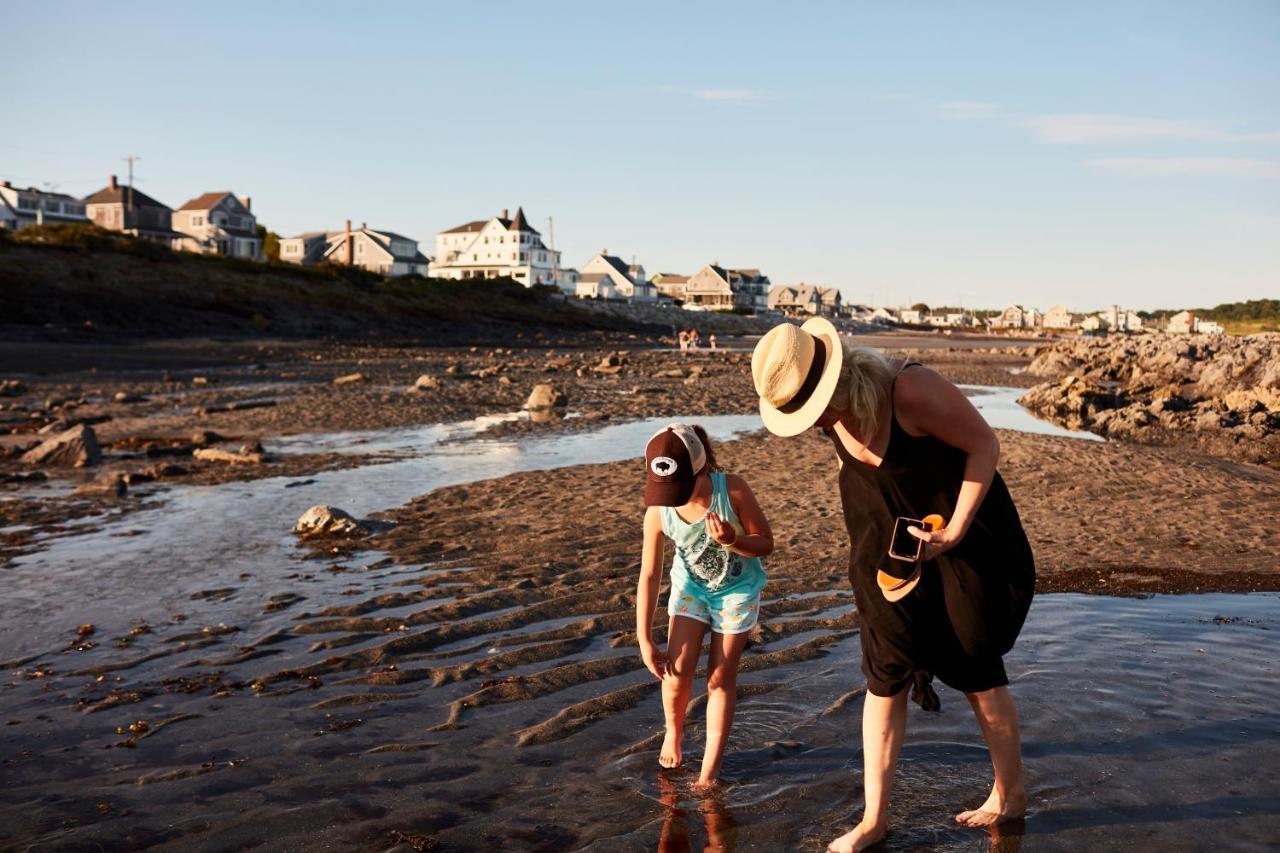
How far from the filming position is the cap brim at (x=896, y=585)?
361cm

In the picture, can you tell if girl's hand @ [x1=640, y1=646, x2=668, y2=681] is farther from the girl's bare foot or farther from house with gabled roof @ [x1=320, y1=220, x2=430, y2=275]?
house with gabled roof @ [x1=320, y1=220, x2=430, y2=275]

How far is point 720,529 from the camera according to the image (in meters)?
4.06

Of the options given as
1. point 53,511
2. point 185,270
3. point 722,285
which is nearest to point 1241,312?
point 722,285

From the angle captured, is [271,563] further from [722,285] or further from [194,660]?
[722,285]

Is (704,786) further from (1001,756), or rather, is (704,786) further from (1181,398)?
(1181,398)

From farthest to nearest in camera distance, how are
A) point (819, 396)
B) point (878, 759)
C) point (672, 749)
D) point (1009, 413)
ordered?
1. point (1009, 413)
2. point (672, 749)
3. point (878, 759)
4. point (819, 396)

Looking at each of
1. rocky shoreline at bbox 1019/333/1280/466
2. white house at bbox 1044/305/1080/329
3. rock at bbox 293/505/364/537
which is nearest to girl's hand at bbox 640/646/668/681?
rock at bbox 293/505/364/537

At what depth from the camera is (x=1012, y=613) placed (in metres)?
3.66

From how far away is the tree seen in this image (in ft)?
292

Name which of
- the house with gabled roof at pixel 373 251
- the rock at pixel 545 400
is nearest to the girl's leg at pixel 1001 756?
the rock at pixel 545 400

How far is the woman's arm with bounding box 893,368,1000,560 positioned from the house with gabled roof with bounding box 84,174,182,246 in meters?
92.5

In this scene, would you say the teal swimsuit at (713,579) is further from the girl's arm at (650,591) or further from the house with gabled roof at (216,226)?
the house with gabled roof at (216,226)

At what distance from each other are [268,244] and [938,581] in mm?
95167

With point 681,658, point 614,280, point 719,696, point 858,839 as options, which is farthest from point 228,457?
point 614,280
